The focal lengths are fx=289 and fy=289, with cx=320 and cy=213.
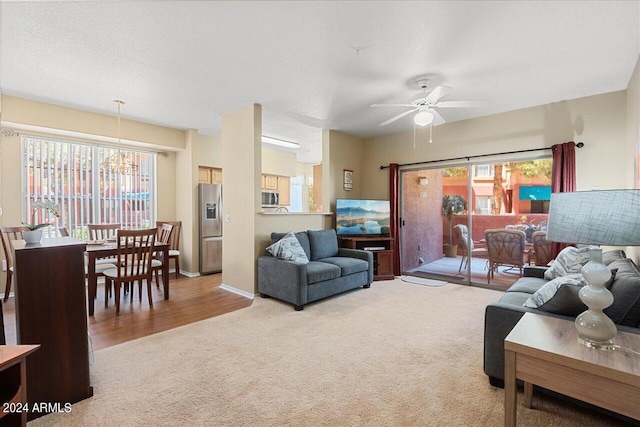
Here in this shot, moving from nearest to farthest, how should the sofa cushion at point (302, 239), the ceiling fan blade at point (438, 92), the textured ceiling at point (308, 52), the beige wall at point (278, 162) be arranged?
the textured ceiling at point (308, 52) → the ceiling fan blade at point (438, 92) → the sofa cushion at point (302, 239) → the beige wall at point (278, 162)

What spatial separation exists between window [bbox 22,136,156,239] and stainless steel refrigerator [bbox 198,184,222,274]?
3.24 ft

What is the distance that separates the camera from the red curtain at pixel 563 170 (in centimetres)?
381

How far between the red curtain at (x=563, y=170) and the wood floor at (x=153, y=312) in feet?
14.4

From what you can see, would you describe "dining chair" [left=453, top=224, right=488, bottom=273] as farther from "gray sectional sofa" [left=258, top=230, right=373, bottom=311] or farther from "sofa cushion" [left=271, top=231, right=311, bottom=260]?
"sofa cushion" [left=271, top=231, right=311, bottom=260]

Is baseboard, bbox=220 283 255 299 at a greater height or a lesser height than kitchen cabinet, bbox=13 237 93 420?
lesser

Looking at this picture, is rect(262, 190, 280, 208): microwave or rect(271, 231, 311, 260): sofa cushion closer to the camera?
rect(271, 231, 311, 260): sofa cushion

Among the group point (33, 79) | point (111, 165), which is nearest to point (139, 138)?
point (111, 165)

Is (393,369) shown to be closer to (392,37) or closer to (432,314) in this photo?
(432,314)

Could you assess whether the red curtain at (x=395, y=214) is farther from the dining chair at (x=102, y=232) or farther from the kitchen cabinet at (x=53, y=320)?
the kitchen cabinet at (x=53, y=320)

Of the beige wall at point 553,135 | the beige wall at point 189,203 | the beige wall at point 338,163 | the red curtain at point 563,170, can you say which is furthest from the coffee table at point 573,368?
the beige wall at point 189,203

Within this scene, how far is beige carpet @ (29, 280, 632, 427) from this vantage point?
1744mm

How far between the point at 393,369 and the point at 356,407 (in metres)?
0.55

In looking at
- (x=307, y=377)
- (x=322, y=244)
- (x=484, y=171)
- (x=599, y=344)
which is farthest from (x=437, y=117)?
(x=307, y=377)

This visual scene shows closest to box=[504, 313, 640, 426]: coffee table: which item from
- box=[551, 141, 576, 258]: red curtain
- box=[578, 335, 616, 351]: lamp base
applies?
box=[578, 335, 616, 351]: lamp base
